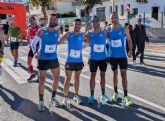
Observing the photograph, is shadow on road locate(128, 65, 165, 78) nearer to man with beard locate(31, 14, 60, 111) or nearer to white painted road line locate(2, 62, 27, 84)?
white painted road line locate(2, 62, 27, 84)

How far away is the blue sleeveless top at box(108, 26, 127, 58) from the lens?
7.95 m

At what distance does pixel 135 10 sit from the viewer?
47969 mm

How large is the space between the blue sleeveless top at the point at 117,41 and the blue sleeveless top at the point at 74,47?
2.33 feet

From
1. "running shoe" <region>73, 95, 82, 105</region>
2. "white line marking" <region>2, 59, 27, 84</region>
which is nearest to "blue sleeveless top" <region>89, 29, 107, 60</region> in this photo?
"running shoe" <region>73, 95, 82, 105</region>

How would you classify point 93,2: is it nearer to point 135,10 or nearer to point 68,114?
point 135,10

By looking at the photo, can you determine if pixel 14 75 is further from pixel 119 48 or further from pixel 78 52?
pixel 119 48

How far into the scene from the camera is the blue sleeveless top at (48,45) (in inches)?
294

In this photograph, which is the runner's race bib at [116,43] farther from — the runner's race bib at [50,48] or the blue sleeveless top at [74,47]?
the runner's race bib at [50,48]

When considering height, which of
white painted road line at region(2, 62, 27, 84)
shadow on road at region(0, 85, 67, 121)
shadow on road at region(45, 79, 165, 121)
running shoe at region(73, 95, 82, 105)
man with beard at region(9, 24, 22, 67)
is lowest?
white painted road line at region(2, 62, 27, 84)

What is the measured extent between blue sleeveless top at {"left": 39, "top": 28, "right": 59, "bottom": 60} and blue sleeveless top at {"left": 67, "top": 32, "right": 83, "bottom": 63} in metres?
0.38

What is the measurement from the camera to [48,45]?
752cm

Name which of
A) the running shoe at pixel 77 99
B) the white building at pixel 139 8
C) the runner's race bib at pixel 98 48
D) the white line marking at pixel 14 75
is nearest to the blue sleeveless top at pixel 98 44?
the runner's race bib at pixel 98 48

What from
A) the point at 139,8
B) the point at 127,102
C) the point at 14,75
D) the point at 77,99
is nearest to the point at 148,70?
the point at 14,75

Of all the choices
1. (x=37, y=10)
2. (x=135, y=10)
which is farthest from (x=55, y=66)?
(x=37, y=10)
